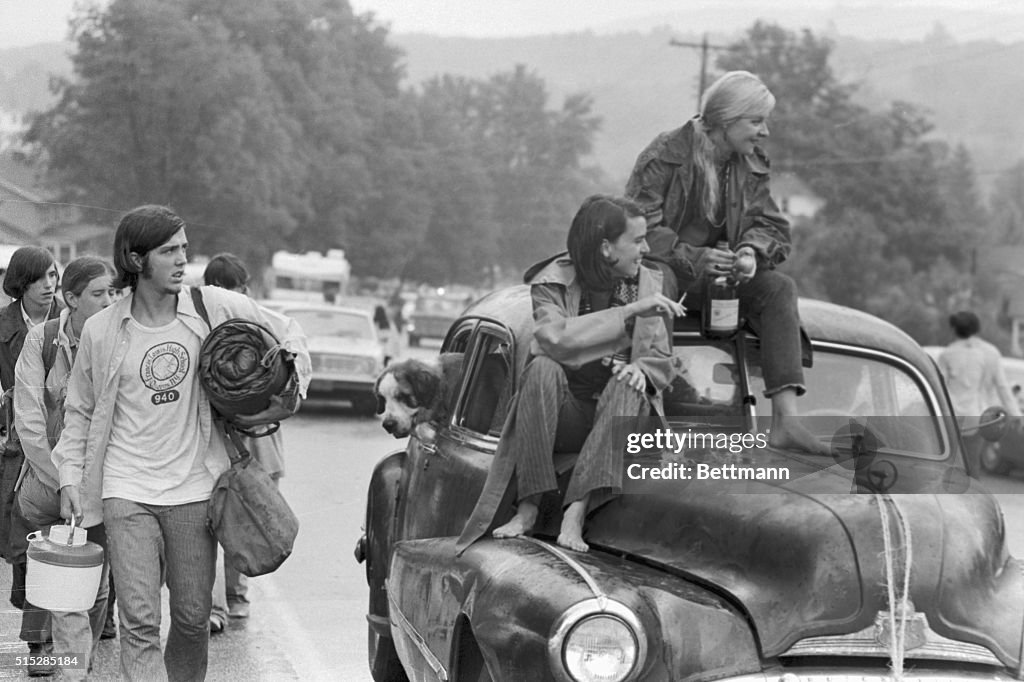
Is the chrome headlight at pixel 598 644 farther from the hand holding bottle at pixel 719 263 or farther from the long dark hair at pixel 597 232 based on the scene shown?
the hand holding bottle at pixel 719 263

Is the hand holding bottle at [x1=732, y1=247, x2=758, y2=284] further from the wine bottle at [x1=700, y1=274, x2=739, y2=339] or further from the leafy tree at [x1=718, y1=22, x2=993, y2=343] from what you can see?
the leafy tree at [x1=718, y1=22, x2=993, y2=343]

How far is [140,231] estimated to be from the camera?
4766mm

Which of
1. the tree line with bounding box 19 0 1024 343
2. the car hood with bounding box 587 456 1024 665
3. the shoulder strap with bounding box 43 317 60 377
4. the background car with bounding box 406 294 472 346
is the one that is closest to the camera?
the car hood with bounding box 587 456 1024 665

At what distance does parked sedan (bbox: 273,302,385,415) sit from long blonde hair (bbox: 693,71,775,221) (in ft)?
50.9

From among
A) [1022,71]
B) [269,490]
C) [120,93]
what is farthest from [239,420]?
[1022,71]

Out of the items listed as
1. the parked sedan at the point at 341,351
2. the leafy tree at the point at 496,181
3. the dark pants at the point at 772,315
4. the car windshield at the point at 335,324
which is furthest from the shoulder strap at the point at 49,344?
the leafy tree at the point at 496,181

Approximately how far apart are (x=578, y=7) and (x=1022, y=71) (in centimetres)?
2826

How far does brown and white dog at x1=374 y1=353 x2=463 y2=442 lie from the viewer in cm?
524

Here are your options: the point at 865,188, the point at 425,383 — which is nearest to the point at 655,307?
the point at 425,383

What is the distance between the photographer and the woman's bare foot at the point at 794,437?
14.1 ft

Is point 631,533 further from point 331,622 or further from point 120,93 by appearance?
point 120,93

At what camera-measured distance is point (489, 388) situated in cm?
488

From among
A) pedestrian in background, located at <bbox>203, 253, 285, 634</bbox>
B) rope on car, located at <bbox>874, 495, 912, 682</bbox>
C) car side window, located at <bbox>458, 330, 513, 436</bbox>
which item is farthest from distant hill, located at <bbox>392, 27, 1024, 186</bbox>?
rope on car, located at <bbox>874, 495, 912, 682</bbox>

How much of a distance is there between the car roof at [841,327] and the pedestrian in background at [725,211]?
0.27 m
